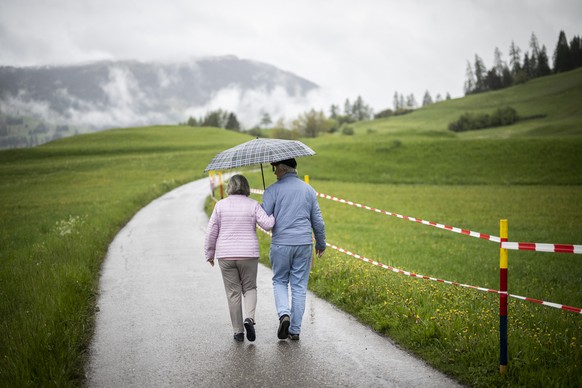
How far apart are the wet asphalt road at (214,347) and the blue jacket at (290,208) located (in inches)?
59.2

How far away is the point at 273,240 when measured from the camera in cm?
603

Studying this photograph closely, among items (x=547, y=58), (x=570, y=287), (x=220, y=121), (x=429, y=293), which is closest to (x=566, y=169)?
(x=570, y=287)

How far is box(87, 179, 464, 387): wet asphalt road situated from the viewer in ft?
15.9

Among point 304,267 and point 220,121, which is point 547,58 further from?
point 304,267

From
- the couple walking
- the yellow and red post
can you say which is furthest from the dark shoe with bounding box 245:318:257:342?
the yellow and red post

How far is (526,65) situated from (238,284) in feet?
556

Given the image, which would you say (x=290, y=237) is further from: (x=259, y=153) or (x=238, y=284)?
(x=259, y=153)

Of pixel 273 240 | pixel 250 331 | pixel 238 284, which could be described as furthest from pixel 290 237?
pixel 250 331

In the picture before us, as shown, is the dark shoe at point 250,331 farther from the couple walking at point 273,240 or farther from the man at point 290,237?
the man at point 290,237

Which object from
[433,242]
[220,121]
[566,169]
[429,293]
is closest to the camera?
[429,293]

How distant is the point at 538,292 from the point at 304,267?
239 inches

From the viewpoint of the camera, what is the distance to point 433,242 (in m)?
16.0

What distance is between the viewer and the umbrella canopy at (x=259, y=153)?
18.9ft

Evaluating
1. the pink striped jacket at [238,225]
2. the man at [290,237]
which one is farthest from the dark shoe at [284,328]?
the pink striped jacket at [238,225]
